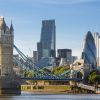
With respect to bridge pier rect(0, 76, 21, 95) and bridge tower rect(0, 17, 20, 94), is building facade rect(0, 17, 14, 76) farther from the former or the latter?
bridge pier rect(0, 76, 21, 95)

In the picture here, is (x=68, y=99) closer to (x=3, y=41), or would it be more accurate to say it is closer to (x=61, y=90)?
(x=3, y=41)

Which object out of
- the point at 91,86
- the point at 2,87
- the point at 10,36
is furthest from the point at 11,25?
the point at 91,86

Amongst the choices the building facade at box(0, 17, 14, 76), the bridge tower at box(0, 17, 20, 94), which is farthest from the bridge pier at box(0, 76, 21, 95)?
the building facade at box(0, 17, 14, 76)

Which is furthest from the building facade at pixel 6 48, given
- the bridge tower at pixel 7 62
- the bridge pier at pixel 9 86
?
the bridge pier at pixel 9 86

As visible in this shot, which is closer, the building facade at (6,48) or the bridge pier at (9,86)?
the bridge pier at (9,86)

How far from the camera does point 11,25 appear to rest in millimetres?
173250

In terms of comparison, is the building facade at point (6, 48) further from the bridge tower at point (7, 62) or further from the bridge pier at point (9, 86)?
the bridge pier at point (9, 86)

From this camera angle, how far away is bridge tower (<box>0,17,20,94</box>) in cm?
16288

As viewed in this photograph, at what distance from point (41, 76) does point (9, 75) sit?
26561 millimetres

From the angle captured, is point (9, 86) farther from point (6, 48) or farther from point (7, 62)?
point (6, 48)

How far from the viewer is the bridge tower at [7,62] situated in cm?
16288

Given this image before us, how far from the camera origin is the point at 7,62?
168125 mm

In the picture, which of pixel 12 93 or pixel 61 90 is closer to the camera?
pixel 12 93

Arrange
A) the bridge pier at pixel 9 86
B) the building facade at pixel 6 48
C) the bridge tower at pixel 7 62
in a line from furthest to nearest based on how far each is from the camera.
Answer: the building facade at pixel 6 48 < the bridge tower at pixel 7 62 < the bridge pier at pixel 9 86
